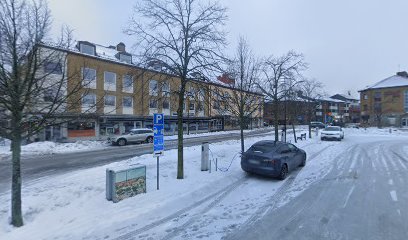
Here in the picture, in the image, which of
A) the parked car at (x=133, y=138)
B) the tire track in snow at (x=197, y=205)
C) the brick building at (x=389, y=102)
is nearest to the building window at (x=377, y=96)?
the brick building at (x=389, y=102)

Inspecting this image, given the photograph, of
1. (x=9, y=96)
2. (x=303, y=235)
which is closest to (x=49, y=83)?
(x=9, y=96)

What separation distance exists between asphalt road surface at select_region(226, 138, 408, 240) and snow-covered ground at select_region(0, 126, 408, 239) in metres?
0.44

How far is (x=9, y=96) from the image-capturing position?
598cm

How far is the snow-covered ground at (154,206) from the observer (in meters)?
6.00

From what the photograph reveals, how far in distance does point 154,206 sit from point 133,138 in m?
21.4

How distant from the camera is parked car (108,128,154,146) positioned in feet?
88.1

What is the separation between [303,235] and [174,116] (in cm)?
3497

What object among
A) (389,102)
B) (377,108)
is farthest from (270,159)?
(389,102)

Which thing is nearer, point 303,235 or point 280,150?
point 303,235

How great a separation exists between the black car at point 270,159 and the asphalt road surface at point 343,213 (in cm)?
137

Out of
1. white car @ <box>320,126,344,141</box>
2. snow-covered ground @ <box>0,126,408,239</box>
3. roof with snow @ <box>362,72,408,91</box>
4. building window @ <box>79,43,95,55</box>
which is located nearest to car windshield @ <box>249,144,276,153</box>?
snow-covered ground @ <box>0,126,408,239</box>

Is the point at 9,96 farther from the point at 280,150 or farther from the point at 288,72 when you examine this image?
the point at 288,72

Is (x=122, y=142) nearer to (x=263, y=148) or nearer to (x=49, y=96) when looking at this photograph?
(x=263, y=148)

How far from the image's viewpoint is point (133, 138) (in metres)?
28.0
